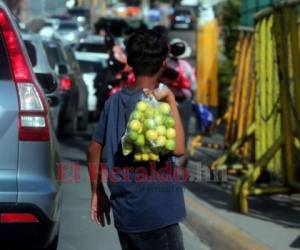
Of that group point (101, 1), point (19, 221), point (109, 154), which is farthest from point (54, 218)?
point (101, 1)

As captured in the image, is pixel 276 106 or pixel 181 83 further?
pixel 181 83

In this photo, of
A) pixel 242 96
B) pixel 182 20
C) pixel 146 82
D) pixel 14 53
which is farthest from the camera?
pixel 182 20

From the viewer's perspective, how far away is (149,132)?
14.8 feet

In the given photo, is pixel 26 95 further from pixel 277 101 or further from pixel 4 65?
pixel 277 101

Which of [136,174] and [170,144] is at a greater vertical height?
[170,144]

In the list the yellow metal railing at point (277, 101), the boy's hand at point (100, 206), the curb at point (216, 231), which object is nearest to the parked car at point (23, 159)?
the boy's hand at point (100, 206)

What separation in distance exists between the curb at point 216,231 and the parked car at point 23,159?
6.39ft

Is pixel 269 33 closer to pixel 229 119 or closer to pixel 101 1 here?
pixel 229 119

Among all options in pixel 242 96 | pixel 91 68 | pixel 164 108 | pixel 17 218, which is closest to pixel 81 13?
pixel 91 68

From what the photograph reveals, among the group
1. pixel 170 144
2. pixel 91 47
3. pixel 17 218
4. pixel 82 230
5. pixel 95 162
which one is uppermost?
pixel 91 47

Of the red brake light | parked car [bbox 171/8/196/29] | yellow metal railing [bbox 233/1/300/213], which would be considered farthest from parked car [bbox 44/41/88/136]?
parked car [bbox 171/8/196/29]

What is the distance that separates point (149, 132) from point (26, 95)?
156cm

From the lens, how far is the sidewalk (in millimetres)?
7469

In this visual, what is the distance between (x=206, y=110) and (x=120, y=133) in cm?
880
